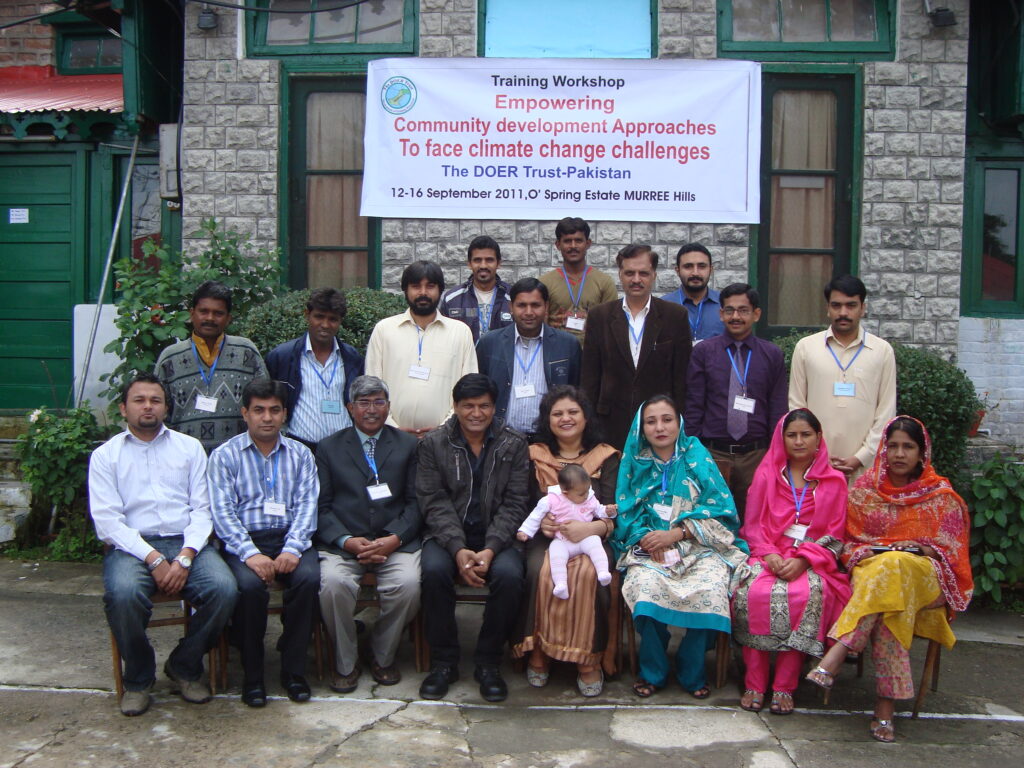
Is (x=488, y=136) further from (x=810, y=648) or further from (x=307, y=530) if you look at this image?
(x=810, y=648)


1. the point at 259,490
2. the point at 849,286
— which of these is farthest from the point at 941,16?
the point at 259,490

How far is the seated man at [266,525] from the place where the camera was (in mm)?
4395

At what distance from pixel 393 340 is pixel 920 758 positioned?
3192 millimetres

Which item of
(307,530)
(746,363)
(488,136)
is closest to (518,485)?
(307,530)

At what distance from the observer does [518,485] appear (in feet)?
15.8

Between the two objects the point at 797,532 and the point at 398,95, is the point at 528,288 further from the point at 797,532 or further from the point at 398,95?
the point at 398,95

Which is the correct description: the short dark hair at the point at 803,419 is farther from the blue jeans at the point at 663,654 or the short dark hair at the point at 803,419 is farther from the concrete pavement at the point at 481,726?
the concrete pavement at the point at 481,726

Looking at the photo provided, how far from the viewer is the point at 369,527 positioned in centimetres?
475

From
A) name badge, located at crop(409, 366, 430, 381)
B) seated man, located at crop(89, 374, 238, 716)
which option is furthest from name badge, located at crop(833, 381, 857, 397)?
seated man, located at crop(89, 374, 238, 716)

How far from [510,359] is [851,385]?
181cm

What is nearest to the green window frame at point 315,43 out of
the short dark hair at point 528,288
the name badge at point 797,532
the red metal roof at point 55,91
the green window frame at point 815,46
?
the red metal roof at point 55,91

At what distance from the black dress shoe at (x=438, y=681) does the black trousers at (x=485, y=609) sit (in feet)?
0.11

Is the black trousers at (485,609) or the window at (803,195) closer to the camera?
the black trousers at (485,609)

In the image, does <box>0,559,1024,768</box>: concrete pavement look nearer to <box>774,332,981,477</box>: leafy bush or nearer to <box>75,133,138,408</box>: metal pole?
<box>774,332,981,477</box>: leafy bush
